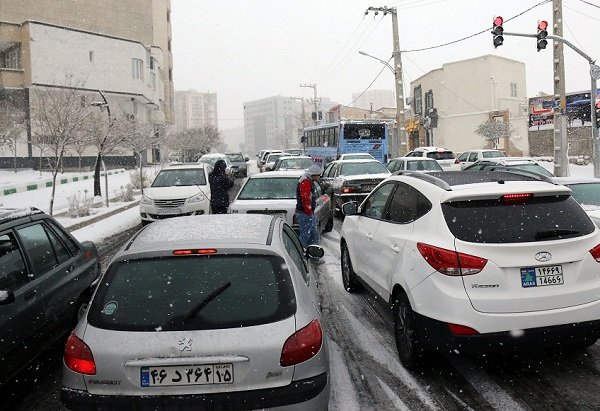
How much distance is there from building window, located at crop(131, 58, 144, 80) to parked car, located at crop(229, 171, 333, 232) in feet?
155

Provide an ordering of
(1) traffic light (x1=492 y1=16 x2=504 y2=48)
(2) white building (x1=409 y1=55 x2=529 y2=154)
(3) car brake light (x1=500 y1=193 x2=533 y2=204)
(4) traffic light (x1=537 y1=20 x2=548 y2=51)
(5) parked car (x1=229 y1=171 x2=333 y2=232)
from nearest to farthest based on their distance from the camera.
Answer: (3) car brake light (x1=500 y1=193 x2=533 y2=204)
(5) parked car (x1=229 y1=171 x2=333 y2=232)
(4) traffic light (x1=537 y1=20 x2=548 y2=51)
(1) traffic light (x1=492 y1=16 x2=504 y2=48)
(2) white building (x1=409 y1=55 x2=529 y2=154)

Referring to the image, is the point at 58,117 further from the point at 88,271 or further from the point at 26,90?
the point at 26,90

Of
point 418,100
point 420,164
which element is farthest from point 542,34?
point 418,100

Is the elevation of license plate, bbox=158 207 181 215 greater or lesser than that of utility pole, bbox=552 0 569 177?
lesser

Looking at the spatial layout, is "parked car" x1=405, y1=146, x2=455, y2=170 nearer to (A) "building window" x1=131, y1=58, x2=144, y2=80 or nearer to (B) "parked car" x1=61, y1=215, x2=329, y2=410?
(B) "parked car" x1=61, y1=215, x2=329, y2=410

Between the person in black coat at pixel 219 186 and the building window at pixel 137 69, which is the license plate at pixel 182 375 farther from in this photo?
the building window at pixel 137 69

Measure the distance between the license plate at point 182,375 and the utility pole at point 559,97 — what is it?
2027 cm

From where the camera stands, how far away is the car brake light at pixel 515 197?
13.8ft

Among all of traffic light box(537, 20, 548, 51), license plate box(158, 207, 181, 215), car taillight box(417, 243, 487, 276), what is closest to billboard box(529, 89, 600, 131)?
traffic light box(537, 20, 548, 51)

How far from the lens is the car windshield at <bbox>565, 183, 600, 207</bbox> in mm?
8219

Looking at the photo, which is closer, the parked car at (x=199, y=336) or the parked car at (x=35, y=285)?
the parked car at (x=199, y=336)

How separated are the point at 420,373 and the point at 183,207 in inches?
388

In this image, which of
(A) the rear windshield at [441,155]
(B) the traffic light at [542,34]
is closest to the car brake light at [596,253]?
(B) the traffic light at [542,34]

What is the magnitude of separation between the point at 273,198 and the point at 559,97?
1499 centimetres
